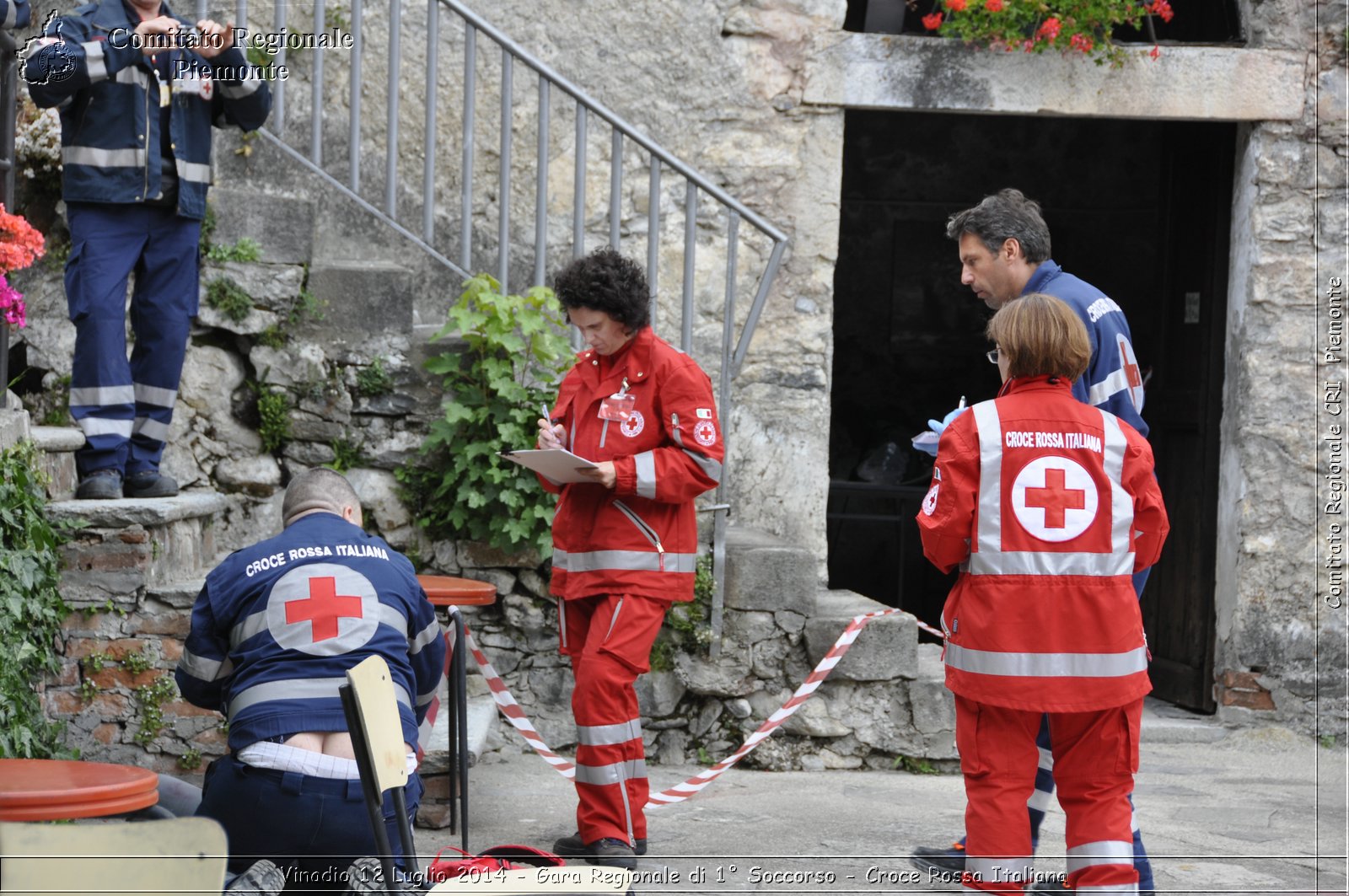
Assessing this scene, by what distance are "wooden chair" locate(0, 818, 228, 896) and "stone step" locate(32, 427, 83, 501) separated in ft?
8.29

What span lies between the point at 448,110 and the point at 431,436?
158cm

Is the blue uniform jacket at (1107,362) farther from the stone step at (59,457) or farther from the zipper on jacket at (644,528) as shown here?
the stone step at (59,457)

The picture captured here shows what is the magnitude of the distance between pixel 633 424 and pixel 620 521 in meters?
0.28

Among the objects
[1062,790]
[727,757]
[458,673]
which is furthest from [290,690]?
[727,757]

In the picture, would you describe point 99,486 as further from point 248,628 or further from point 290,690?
point 290,690

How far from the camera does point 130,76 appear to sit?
4348 millimetres

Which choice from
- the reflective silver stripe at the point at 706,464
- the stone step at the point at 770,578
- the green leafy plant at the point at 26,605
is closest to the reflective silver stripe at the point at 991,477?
the reflective silver stripe at the point at 706,464

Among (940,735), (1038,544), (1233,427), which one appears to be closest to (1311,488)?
(1233,427)

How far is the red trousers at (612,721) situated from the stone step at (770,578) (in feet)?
3.87

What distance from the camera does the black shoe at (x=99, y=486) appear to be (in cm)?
424

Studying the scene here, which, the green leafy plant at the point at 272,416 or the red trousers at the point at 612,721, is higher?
the green leafy plant at the point at 272,416

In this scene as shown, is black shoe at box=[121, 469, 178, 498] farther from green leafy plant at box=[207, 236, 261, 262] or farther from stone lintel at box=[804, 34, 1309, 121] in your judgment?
stone lintel at box=[804, 34, 1309, 121]

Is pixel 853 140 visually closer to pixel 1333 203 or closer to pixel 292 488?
pixel 1333 203

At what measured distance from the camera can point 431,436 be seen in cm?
490
